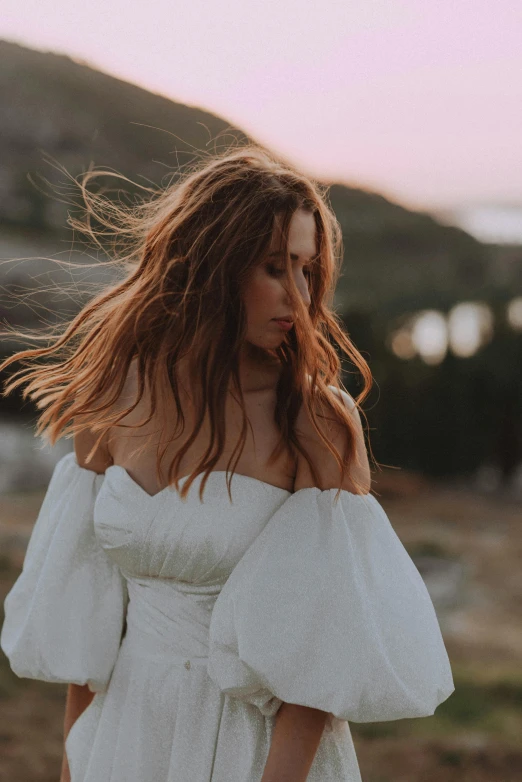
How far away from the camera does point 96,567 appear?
5.22ft

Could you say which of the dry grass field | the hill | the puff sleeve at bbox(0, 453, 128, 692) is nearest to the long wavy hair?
the puff sleeve at bbox(0, 453, 128, 692)

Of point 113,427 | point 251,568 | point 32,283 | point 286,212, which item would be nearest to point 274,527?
point 251,568

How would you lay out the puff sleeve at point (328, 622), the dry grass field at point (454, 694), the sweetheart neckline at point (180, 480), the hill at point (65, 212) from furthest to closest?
the hill at point (65, 212) < the dry grass field at point (454, 694) < the sweetheart neckline at point (180, 480) < the puff sleeve at point (328, 622)

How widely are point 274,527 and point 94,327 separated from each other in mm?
584

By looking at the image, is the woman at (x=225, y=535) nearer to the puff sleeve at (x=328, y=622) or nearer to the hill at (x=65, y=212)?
the puff sleeve at (x=328, y=622)

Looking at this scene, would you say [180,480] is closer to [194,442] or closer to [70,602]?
[194,442]

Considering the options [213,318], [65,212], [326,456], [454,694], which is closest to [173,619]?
[326,456]

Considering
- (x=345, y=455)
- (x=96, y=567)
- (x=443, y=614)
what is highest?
(x=345, y=455)

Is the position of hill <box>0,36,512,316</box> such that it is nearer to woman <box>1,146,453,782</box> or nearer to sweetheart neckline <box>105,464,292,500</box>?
woman <box>1,146,453,782</box>

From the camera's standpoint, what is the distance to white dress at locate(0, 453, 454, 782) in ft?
4.17

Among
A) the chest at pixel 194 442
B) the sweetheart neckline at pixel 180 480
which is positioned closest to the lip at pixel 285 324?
the chest at pixel 194 442

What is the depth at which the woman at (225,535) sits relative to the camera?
129cm

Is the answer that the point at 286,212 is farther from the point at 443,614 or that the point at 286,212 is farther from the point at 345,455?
the point at 443,614

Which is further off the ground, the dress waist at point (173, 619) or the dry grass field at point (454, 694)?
the dress waist at point (173, 619)
